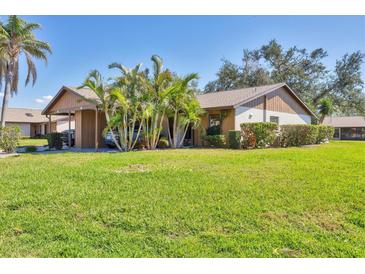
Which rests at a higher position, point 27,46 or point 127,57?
point 27,46

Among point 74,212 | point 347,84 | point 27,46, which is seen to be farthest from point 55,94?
point 347,84

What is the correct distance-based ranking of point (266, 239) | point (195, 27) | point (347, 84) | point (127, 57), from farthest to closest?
point (347, 84), point (127, 57), point (195, 27), point (266, 239)

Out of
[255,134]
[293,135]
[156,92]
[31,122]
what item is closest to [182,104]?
[156,92]

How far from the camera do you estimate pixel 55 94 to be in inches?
722

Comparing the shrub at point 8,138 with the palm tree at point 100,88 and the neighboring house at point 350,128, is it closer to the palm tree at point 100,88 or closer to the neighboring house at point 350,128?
the palm tree at point 100,88

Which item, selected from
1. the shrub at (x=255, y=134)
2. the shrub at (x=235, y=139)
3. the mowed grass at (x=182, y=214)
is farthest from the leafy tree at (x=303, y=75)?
the mowed grass at (x=182, y=214)

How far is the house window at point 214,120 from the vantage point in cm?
1758

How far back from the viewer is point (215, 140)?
16297mm

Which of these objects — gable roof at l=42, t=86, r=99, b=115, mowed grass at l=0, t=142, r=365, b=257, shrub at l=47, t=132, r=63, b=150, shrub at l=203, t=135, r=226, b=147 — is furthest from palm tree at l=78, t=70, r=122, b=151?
mowed grass at l=0, t=142, r=365, b=257

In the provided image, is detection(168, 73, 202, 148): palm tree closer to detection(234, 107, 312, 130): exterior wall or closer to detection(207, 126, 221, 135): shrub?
detection(207, 126, 221, 135): shrub

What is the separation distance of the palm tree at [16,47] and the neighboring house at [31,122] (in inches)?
634

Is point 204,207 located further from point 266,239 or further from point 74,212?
point 74,212

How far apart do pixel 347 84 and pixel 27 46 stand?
3736 cm
